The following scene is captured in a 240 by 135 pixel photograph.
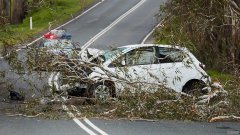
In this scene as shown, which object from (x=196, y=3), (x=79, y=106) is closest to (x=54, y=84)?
(x=79, y=106)

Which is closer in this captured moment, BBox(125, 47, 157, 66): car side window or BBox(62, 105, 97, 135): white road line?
BBox(62, 105, 97, 135): white road line

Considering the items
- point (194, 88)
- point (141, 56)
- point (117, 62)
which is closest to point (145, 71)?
point (141, 56)

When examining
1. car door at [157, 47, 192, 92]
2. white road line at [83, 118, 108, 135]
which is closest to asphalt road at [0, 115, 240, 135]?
white road line at [83, 118, 108, 135]

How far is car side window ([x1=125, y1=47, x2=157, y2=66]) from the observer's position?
1470 centimetres

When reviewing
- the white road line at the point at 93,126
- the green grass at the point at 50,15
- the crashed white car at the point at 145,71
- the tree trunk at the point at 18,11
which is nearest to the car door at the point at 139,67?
the crashed white car at the point at 145,71

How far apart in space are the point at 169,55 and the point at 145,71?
35.3 inches

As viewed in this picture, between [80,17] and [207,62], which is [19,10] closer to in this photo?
[80,17]

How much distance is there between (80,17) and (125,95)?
1285 inches

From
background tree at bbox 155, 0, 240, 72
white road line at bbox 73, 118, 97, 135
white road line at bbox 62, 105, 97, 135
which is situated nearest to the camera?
white road line at bbox 73, 118, 97, 135

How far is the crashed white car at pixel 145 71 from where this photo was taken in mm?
14070

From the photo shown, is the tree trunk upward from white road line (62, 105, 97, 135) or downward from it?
upward

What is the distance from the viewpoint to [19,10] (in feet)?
142

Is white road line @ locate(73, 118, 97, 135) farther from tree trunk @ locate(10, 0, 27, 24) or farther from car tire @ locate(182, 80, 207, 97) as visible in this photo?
tree trunk @ locate(10, 0, 27, 24)

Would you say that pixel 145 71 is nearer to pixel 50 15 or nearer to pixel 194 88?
pixel 194 88
